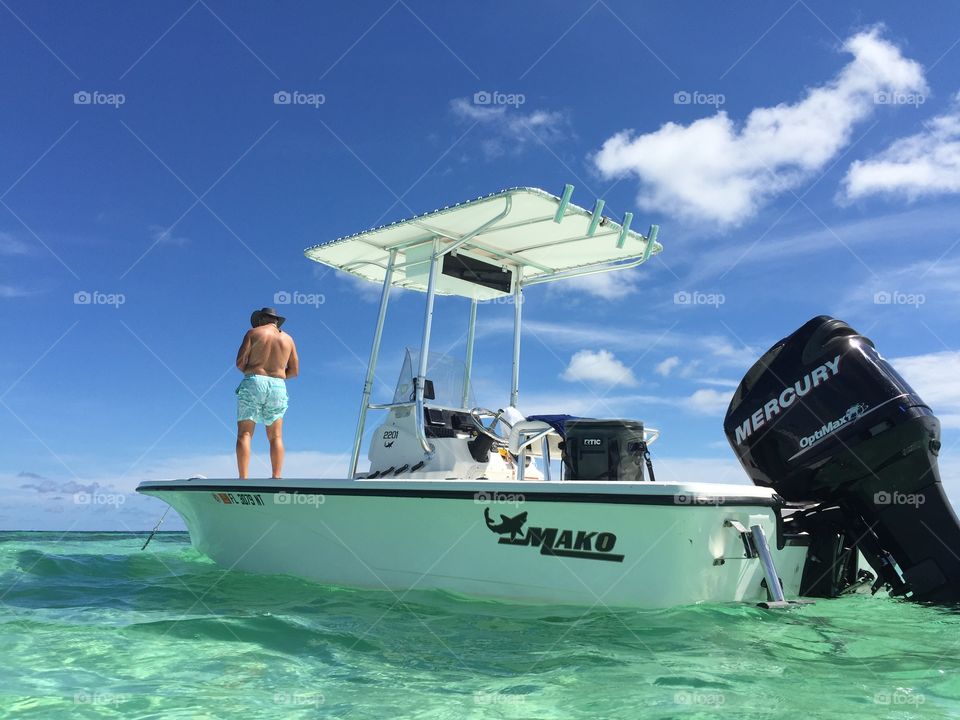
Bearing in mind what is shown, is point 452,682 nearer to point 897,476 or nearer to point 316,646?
point 316,646

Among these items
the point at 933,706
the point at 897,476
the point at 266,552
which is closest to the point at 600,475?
the point at 897,476

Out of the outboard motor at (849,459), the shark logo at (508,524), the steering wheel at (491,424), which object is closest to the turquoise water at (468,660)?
the outboard motor at (849,459)

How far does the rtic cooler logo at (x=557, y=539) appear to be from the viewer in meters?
4.14

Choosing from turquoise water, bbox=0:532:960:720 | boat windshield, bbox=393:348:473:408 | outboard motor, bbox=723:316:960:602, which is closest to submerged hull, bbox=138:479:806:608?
turquoise water, bbox=0:532:960:720

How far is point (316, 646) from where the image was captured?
3.74 m

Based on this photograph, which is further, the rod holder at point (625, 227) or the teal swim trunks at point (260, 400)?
the teal swim trunks at point (260, 400)

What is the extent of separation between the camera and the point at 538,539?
14.2 ft

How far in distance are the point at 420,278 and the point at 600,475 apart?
10.2 ft

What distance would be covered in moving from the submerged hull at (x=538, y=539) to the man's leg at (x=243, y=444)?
0.72m

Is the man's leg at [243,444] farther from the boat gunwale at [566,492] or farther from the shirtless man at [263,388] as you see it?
the boat gunwale at [566,492]

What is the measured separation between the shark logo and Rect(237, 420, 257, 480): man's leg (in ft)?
9.03

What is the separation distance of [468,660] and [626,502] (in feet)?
3.92

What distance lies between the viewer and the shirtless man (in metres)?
6.40

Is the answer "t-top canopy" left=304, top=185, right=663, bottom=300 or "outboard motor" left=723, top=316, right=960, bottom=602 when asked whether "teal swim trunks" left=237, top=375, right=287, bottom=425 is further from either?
"outboard motor" left=723, top=316, right=960, bottom=602
